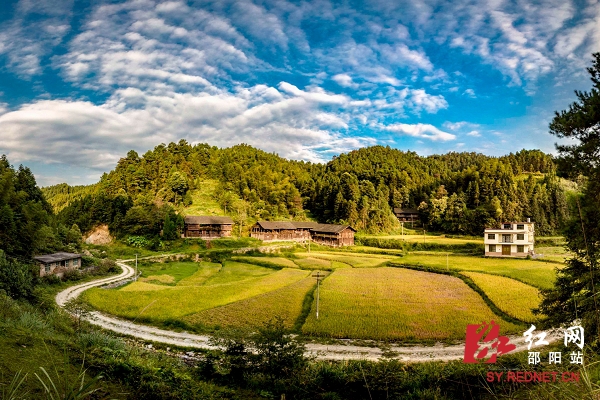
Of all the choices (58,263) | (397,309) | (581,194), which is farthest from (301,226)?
(581,194)

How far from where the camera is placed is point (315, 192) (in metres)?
94.0

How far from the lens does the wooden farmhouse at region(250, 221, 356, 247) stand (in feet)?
213

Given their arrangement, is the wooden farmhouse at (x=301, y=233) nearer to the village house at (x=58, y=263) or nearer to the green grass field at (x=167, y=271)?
the green grass field at (x=167, y=271)

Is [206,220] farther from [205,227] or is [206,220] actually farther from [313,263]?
[313,263]

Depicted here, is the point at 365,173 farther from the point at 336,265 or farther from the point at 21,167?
the point at 21,167

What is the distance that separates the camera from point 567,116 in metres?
11.8

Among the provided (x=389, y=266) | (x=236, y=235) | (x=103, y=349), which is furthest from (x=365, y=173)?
(x=103, y=349)

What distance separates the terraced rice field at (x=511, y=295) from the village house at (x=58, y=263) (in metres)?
37.2

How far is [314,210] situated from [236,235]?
100ft

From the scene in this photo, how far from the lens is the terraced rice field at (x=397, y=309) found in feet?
62.9

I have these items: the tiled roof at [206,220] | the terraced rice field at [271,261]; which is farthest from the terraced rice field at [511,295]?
the tiled roof at [206,220]

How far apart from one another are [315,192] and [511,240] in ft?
181

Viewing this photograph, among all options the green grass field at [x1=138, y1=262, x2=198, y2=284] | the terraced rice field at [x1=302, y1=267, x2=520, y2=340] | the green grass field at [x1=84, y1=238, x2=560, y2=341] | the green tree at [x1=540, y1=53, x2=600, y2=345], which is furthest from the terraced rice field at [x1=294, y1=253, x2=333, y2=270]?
the green tree at [x1=540, y1=53, x2=600, y2=345]

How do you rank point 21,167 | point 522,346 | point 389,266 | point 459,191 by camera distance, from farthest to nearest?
1. point 459,191
2. point 389,266
3. point 21,167
4. point 522,346
